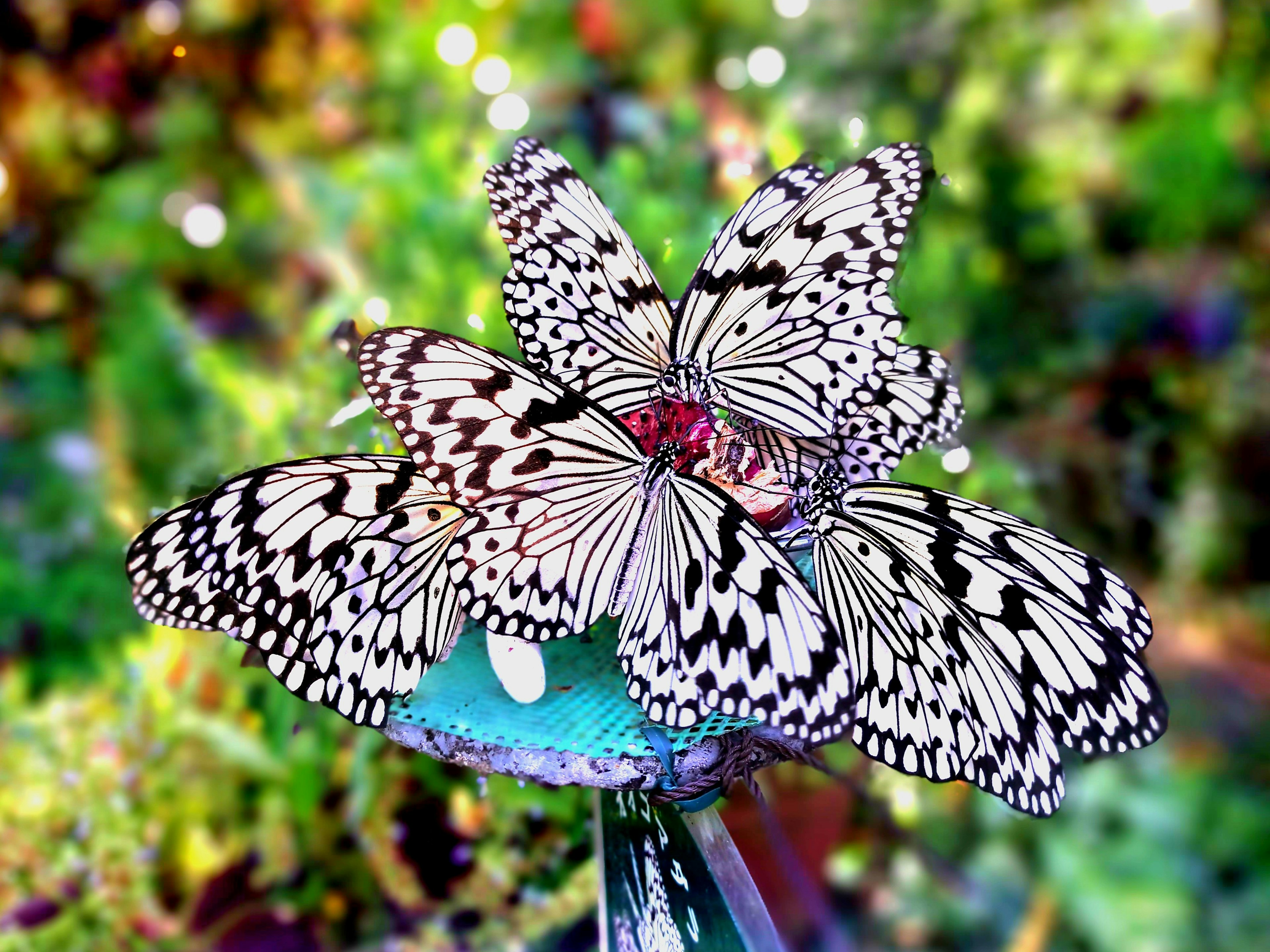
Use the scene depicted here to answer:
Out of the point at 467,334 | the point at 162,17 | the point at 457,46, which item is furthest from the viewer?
the point at 162,17

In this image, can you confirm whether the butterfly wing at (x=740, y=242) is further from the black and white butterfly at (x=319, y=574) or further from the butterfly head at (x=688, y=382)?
the black and white butterfly at (x=319, y=574)

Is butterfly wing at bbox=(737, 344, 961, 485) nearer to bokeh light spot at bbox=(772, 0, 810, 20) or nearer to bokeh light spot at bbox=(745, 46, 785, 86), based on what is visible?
bokeh light spot at bbox=(745, 46, 785, 86)

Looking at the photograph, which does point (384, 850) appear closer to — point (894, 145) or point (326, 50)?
point (894, 145)

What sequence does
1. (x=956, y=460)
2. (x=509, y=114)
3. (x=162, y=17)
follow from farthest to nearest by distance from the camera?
(x=162, y=17) → (x=509, y=114) → (x=956, y=460)

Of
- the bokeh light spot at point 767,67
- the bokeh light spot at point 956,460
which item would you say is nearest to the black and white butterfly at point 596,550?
the bokeh light spot at point 956,460

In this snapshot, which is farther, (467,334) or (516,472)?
(467,334)

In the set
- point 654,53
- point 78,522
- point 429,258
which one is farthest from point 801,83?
point 78,522

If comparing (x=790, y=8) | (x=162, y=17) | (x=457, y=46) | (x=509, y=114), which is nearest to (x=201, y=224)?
(x=162, y=17)

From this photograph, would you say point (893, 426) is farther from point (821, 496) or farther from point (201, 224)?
point (201, 224)
